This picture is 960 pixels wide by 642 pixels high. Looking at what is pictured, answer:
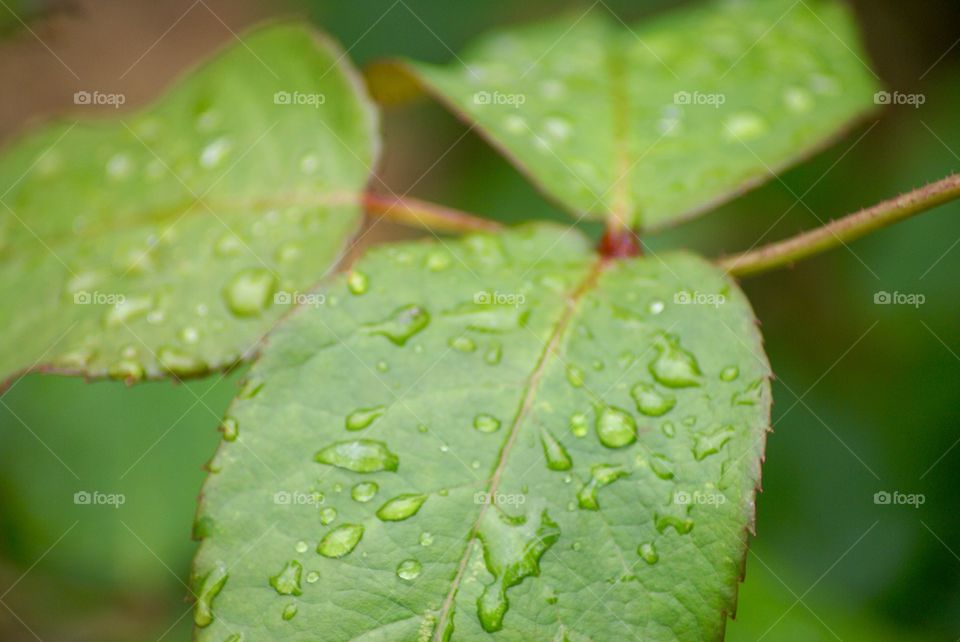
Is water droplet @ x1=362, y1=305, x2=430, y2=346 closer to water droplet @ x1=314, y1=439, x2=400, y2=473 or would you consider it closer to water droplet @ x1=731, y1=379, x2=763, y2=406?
water droplet @ x1=314, y1=439, x2=400, y2=473

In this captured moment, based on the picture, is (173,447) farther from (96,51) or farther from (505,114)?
(96,51)

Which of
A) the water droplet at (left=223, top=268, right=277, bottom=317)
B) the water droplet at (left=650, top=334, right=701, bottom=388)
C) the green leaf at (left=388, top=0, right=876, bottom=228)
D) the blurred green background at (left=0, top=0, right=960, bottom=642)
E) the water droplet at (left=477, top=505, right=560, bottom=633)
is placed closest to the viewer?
the water droplet at (left=477, top=505, right=560, bottom=633)

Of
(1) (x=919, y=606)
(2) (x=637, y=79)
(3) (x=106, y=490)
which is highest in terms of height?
(2) (x=637, y=79)

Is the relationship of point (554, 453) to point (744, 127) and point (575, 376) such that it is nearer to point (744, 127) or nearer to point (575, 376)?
point (575, 376)

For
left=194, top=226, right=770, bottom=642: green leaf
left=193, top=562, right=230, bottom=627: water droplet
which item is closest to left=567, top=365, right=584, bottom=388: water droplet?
left=194, top=226, right=770, bottom=642: green leaf

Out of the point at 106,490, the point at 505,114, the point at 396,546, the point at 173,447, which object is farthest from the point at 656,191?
the point at 106,490

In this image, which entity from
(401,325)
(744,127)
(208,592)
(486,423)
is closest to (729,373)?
(486,423)
